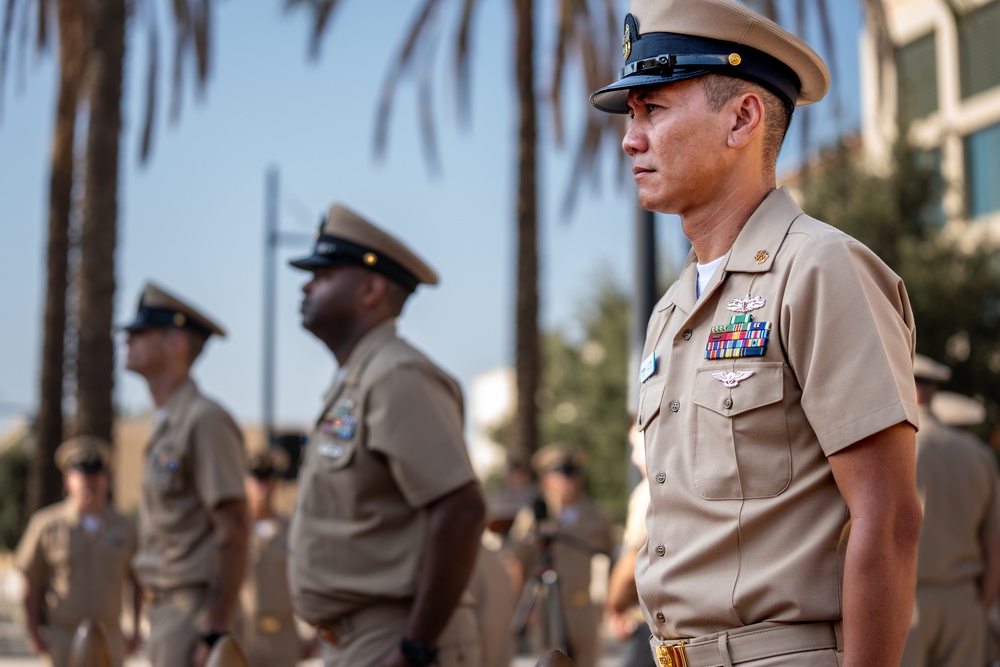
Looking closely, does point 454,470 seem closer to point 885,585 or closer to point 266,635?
point 885,585

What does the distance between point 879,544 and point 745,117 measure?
2.95ft

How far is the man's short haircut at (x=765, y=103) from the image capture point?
2648mm

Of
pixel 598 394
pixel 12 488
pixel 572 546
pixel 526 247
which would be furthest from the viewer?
pixel 598 394

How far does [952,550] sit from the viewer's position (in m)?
6.27

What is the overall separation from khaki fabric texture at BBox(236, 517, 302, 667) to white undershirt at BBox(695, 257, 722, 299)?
357 inches

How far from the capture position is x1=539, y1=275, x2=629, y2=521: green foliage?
29.8 metres

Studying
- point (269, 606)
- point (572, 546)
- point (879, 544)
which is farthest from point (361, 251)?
point (572, 546)

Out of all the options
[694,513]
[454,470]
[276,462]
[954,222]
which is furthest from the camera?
[954,222]

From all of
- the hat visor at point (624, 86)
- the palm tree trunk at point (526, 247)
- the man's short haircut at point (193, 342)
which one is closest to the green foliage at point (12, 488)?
the palm tree trunk at point (526, 247)

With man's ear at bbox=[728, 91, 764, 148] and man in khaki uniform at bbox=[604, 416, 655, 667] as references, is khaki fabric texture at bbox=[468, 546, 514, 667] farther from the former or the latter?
man's ear at bbox=[728, 91, 764, 148]

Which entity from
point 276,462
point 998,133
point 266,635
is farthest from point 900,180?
point 266,635

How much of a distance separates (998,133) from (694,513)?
89.8ft

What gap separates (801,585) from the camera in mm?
2357

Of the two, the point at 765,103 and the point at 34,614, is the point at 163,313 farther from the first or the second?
the point at 765,103
